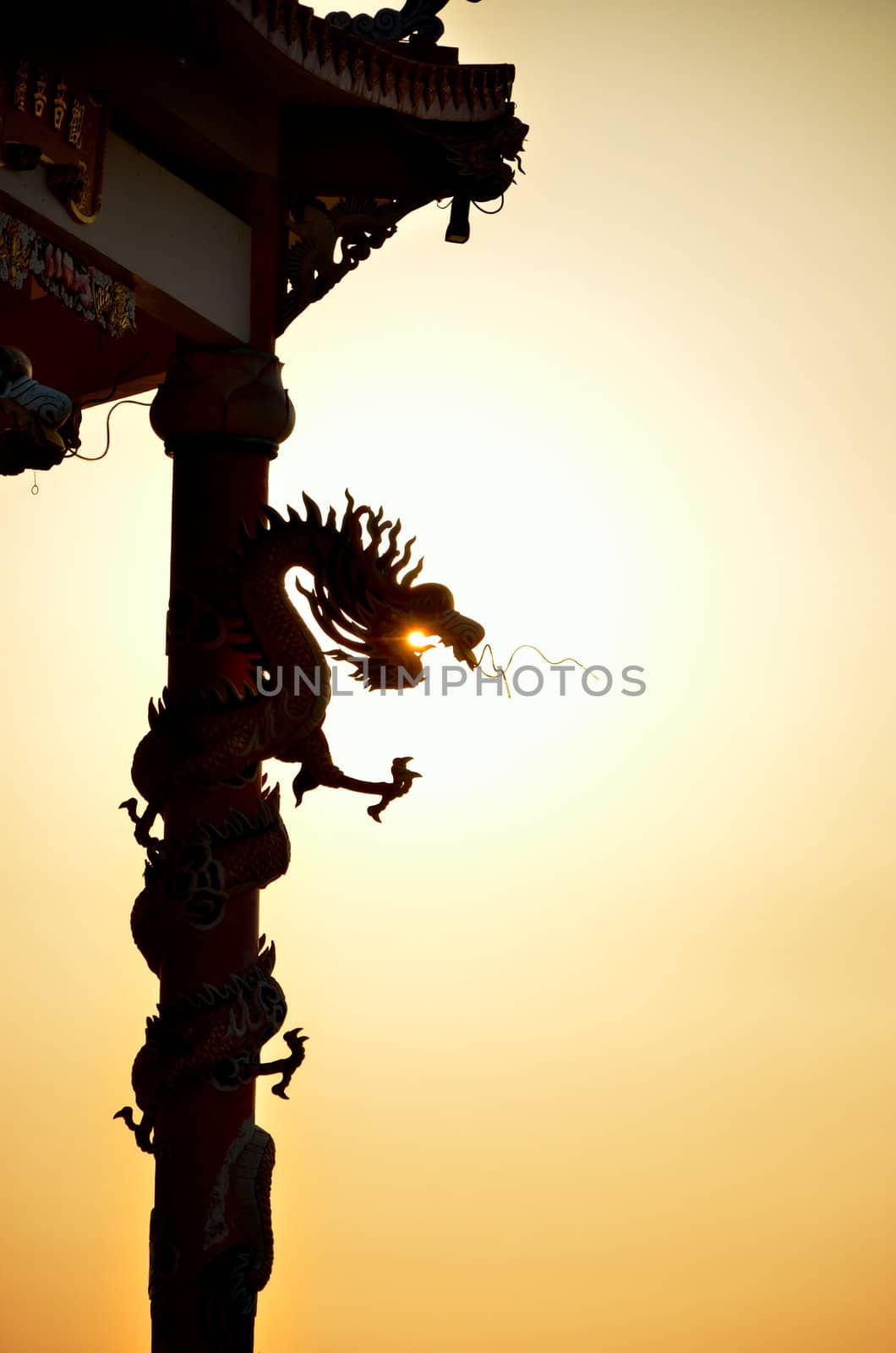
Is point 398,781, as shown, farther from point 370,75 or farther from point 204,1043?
point 370,75

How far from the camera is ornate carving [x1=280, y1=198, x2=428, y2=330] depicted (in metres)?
4.08

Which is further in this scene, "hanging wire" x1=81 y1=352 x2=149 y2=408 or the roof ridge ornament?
"hanging wire" x1=81 y1=352 x2=149 y2=408

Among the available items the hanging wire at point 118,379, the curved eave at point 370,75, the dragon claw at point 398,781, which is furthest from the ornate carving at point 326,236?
the dragon claw at point 398,781

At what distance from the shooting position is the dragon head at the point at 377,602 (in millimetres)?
3879

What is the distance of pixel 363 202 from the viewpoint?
4.12 m

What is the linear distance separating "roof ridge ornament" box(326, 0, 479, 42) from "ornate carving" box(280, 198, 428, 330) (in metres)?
0.42

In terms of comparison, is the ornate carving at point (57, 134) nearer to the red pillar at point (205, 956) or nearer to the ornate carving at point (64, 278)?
the ornate carving at point (64, 278)

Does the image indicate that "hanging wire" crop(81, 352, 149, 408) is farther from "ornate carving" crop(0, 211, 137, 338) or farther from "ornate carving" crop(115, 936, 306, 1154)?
"ornate carving" crop(115, 936, 306, 1154)

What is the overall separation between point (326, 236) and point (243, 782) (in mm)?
1498

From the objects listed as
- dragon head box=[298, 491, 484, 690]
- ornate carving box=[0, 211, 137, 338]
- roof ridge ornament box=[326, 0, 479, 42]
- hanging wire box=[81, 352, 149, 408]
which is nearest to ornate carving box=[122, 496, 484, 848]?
dragon head box=[298, 491, 484, 690]

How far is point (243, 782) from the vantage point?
3.71 m

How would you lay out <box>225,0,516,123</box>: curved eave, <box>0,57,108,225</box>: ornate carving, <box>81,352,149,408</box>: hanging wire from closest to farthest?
<box>0,57,108,225</box>: ornate carving, <box>225,0,516,123</box>: curved eave, <box>81,352,149,408</box>: hanging wire

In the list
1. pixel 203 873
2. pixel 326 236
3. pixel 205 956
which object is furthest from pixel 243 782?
pixel 326 236

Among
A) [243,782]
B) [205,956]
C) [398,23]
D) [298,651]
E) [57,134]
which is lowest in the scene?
[205,956]
